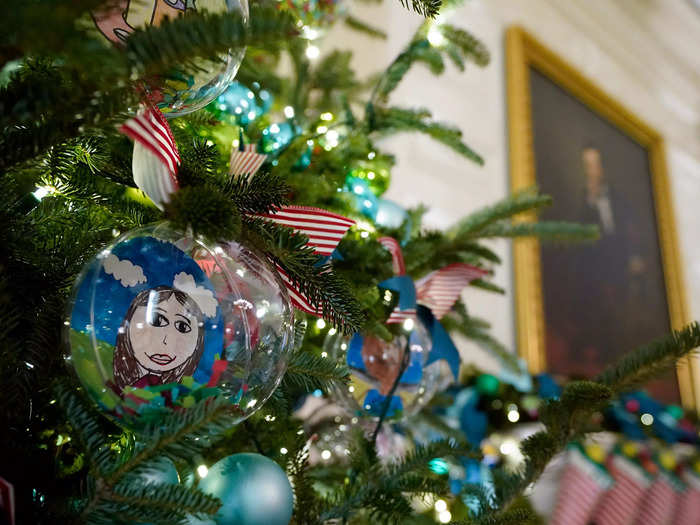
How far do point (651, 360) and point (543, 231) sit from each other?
341 millimetres

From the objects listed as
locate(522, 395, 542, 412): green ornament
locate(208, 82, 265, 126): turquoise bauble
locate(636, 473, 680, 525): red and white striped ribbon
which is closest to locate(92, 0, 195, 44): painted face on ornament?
locate(208, 82, 265, 126): turquoise bauble

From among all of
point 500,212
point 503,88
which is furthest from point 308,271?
point 503,88

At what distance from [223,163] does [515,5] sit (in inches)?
81.5

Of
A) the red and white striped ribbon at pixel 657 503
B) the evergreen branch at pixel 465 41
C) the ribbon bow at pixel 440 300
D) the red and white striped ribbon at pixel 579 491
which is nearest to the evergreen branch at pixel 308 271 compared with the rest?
the ribbon bow at pixel 440 300

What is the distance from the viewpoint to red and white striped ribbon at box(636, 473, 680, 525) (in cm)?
143

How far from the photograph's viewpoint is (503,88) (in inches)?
80.7

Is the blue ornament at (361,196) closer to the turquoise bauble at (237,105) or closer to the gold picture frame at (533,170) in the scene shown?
the turquoise bauble at (237,105)

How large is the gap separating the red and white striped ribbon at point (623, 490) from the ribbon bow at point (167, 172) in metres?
1.30

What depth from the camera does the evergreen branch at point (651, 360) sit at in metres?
0.43

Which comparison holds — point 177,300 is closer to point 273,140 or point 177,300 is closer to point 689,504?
point 273,140

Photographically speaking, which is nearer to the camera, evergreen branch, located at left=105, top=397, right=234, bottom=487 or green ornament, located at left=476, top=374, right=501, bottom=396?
evergreen branch, located at left=105, top=397, right=234, bottom=487

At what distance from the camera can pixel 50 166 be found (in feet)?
1.29

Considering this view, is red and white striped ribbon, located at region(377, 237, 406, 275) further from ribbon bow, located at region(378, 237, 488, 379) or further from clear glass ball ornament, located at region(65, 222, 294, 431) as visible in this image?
clear glass ball ornament, located at region(65, 222, 294, 431)

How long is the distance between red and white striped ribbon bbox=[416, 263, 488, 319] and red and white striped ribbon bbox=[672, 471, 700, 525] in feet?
4.45
